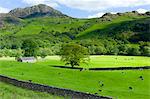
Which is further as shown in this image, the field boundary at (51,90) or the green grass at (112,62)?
the green grass at (112,62)

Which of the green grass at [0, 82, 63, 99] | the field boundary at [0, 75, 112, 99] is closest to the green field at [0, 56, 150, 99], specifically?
the field boundary at [0, 75, 112, 99]

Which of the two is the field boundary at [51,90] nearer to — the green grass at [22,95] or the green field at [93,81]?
the green grass at [22,95]

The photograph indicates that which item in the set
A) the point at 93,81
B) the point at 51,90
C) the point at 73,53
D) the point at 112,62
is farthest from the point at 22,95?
the point at 112,62

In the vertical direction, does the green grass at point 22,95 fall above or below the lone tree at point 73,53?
below

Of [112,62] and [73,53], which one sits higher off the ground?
[73,53]

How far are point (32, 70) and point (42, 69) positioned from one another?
2.46 metres

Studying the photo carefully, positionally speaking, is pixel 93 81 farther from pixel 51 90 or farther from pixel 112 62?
pixel 112 62

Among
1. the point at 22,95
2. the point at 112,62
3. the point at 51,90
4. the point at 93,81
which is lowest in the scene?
the point at 112,62

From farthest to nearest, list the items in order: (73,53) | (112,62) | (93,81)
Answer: (112,62) → (73,53) → (93,81)

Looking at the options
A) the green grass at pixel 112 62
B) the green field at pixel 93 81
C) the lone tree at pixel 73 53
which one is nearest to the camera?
the green field at pixel 93 81

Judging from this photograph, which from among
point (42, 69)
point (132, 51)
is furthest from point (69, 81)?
point (132, 51)

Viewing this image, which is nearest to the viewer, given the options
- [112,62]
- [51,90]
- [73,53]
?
[51,90]

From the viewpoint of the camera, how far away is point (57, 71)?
7725 cm

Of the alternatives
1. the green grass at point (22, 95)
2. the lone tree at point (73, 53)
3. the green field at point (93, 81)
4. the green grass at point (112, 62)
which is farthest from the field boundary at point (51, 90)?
the green grass at point (112, 62)
